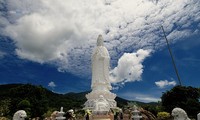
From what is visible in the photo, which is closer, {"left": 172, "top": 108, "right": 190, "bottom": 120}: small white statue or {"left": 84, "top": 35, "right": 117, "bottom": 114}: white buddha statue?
{"left": 172, "top": 108, "right": 190, "bottom": 120}: small white statue

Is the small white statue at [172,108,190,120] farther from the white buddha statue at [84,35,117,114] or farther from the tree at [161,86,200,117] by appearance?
the tree at [161,86,200,117]

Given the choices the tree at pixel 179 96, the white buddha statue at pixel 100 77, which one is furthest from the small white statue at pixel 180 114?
the tree at pixel 179 96

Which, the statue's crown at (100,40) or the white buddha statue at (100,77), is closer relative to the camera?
the white buddha statue at (100,77)

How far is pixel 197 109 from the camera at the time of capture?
28844mm

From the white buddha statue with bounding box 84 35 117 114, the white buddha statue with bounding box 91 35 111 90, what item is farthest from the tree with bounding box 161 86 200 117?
the white buddha statue with bounding box 91 35 111 90

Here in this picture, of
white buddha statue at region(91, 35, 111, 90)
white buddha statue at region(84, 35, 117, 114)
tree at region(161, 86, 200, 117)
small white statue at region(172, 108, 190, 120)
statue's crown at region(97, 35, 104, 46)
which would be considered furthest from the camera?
statue's crown at region(97, 35, 104, 46)

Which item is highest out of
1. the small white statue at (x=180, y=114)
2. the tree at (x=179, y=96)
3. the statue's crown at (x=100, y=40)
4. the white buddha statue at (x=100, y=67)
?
the statue's crown at (x=100, y=40)

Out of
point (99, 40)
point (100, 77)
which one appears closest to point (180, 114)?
point (100, 77)

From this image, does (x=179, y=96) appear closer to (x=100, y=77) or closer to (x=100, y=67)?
(x=100, y=77)

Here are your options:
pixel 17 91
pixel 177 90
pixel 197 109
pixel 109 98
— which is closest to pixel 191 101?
pixel 197 109

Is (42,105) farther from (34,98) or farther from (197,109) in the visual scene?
(197,109)

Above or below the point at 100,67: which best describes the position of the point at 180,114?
below

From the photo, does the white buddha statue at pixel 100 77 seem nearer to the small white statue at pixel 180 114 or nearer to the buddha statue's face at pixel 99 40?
the buddha statue's face at pixel 99 40

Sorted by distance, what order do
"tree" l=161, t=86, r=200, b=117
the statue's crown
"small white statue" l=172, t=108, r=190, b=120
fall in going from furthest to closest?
the statue's crown, "tree" l=161, t=86, r=200, b=117, "small white statue" l=172, t=108, r=190, b=120
